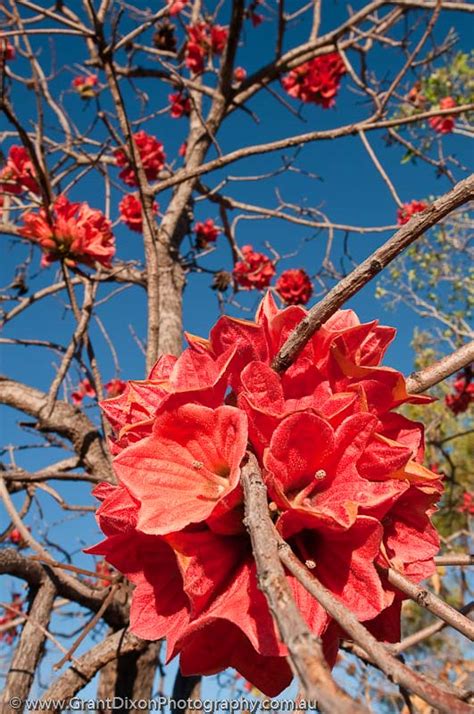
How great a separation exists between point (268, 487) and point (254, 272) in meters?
2.51

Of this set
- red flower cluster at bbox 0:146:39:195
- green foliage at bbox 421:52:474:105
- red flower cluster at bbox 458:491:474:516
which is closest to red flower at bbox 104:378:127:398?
red flower cluster at bbox 0:146:39:195

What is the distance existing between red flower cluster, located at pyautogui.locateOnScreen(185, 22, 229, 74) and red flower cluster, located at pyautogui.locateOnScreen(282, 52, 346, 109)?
0.50 meters

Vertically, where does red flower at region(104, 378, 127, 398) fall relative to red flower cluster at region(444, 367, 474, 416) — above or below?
above

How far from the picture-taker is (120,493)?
1.80 ft

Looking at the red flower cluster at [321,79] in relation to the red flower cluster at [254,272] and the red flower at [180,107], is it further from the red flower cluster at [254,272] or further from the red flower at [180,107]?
the red flower cluster at [254,272]

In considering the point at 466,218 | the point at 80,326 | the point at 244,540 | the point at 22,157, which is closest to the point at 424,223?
the point at 244,540

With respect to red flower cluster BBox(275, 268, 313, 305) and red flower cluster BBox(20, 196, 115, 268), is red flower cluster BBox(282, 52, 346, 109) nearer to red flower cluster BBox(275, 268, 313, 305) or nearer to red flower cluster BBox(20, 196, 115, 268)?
red flower cluster BBox(275, 268, 313, 305)

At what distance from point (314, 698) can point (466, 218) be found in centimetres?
747

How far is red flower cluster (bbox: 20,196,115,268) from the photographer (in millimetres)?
1669

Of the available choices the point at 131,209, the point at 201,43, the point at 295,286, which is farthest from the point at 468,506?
the point at 201,43

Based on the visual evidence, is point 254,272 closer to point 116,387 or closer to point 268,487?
point 116,387

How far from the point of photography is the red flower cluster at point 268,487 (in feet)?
1.58

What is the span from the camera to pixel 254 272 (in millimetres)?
2938

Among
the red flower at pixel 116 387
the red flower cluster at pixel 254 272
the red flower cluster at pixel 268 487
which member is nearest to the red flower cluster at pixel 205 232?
the red flower cluster at pixel 254 272
